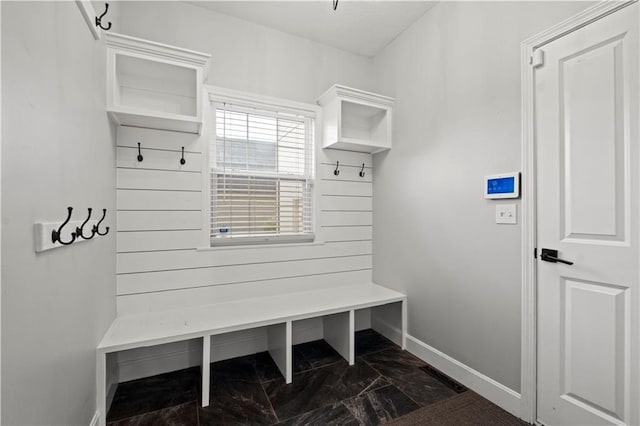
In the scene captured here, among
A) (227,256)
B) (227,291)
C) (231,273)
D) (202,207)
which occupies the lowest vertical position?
(227,291)

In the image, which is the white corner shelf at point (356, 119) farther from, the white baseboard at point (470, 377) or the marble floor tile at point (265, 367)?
the marble floor tile at point (265, 367)

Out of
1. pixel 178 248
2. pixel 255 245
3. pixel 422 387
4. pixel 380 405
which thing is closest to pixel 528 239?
pixel 422 387

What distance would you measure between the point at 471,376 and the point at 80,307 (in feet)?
7.70

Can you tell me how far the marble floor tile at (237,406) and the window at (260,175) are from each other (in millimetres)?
1058

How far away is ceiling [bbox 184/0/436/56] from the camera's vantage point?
236 cm

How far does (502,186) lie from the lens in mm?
1873

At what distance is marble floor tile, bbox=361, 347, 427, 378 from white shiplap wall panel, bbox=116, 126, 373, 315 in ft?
2.46

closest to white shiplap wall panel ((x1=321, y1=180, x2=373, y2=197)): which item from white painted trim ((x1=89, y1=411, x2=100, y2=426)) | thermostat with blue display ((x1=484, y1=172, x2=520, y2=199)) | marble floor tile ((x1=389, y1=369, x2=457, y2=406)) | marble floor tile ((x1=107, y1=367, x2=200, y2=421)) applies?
thermostat with blue display ((x1=484, y1=172, x2=520, y2=199))

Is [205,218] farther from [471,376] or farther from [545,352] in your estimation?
[545,352]

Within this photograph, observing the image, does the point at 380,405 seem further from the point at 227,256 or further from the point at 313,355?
the point at 227,256

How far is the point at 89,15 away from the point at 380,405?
8.69 ft

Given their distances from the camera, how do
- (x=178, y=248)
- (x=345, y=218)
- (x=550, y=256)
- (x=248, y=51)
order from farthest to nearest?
1. (x=345, y=218)
2. (x=248, y=51)
3. (x=178, y=248)
4. (x=550, y=256)

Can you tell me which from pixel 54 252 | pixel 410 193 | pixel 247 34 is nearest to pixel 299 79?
pixel 247 34

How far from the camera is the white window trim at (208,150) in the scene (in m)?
2.37
